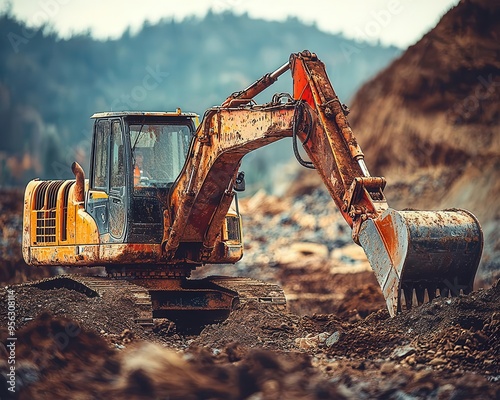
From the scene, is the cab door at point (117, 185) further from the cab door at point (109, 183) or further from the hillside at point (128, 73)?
the hillside at point (128, 73)


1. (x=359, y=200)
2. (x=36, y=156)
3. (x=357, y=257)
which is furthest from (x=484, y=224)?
(x=36, y=156)

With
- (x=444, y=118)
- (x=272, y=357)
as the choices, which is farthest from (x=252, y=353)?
(x=444, y=118)

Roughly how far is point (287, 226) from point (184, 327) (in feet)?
46.8

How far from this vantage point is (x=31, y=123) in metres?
37.0

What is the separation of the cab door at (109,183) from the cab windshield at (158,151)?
17cm

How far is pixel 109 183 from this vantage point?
34.4ft

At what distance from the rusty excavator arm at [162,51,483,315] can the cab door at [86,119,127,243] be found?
1.03m

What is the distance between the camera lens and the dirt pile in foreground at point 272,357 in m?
6.29

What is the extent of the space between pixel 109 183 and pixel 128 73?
36.6 meters

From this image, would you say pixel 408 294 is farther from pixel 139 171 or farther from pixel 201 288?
pixel 139 171

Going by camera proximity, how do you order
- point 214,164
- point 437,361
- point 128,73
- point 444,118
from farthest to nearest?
point 128,73
point 444,118
point 214,164
point 437,361

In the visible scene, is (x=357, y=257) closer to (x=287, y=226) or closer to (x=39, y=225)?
(x=287, y=226)

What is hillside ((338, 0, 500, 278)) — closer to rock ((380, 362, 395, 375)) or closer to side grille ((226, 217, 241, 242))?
side grille ((226, 217, 241, 242))

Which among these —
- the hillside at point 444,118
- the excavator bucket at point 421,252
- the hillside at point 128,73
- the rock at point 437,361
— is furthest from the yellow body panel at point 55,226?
the hillside at point 128,73
